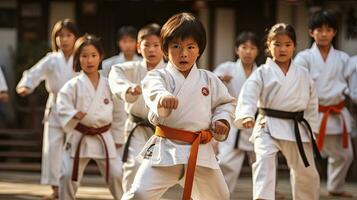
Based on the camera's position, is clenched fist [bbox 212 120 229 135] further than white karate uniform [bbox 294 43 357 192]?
No

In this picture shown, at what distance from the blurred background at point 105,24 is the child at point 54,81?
4.28 metres

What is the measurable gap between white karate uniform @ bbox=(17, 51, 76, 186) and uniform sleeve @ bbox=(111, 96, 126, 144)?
4.84 ft

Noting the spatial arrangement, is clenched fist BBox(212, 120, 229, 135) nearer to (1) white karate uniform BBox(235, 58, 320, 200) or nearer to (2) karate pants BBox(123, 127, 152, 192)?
(1) white karate uniform BBox(235, 58, 320, 200)

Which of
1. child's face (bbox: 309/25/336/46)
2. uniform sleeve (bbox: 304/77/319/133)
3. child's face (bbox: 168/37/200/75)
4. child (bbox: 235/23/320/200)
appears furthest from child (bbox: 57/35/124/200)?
child's face (bbox: 309/25/336/46)

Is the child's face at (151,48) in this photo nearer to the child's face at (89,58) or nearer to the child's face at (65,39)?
the child's face at (89,58)

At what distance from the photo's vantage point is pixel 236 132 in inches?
399

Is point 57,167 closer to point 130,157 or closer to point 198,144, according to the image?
point 130,157

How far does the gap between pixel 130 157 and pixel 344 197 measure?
3.10m

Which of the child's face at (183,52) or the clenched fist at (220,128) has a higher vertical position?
the child's face at (183,52)

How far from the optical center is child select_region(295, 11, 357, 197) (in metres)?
10.1

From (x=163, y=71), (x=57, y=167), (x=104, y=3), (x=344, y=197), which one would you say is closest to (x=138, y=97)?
(x=163, y=71)

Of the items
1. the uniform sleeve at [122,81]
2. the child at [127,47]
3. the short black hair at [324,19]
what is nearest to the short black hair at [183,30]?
the uniform sleeve at [122,81]

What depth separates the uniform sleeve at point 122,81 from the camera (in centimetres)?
777

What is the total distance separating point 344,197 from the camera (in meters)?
10.1
